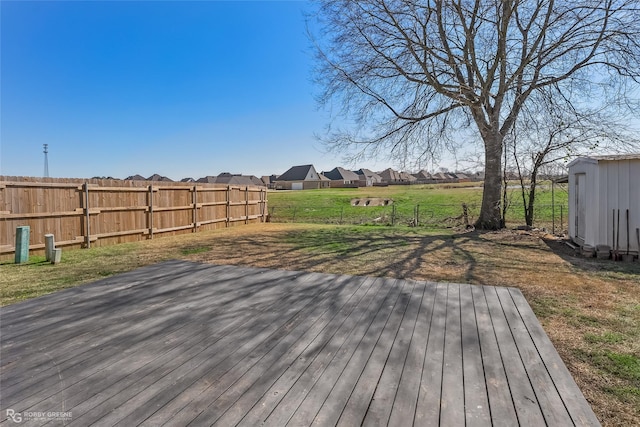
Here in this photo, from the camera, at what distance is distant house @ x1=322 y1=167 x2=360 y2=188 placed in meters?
60.3

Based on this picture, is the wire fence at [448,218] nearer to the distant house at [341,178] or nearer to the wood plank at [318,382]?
the wood plank at [318,382]

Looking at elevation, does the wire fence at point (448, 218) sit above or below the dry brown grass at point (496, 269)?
above

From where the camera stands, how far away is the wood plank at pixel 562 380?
1.46 meters

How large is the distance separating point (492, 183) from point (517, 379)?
988cm

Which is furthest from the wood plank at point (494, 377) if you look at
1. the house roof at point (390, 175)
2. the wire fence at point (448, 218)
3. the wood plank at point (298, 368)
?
the house roof at point (390, 175)

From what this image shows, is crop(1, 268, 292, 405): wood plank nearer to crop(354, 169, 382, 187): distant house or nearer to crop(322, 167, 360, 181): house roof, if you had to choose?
crop(322, 167, 360, 181): house roof

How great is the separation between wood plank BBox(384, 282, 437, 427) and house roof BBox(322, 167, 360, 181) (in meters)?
59.6

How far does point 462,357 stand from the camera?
2018mm

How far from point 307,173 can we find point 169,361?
183 ft

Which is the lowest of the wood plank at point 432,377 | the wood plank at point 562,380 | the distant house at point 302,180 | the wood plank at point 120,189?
the wood plank at point 562,380

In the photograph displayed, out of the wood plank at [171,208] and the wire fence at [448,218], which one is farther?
the wire fence at [448,218]

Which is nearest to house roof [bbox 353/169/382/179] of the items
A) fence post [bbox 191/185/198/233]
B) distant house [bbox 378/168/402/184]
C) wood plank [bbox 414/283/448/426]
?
distant house [bbox 378/168/402/184]

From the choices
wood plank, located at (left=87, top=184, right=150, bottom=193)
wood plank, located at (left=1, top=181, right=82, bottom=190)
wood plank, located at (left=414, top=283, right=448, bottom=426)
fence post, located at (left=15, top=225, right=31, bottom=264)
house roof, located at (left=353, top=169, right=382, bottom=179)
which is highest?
house roof, located at (left=353, top=169, right=382, bottom=179)

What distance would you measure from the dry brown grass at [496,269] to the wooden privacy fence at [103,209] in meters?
0.65
